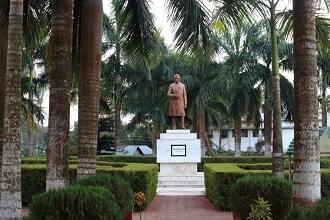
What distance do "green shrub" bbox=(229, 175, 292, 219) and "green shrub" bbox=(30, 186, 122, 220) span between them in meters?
2.60

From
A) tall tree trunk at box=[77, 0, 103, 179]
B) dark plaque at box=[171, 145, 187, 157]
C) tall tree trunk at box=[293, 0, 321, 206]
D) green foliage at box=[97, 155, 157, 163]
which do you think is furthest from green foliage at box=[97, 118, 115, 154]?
tall tree trunk at box=[293, 0, 321, 206]

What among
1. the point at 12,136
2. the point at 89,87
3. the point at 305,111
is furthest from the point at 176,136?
the point at 305,111

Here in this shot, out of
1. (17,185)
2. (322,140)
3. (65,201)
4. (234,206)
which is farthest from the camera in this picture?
(322,140)

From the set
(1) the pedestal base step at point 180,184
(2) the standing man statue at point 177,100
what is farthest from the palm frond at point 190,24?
(2) the standing man statue at point 177,100

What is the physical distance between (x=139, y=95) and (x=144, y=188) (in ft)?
74.8

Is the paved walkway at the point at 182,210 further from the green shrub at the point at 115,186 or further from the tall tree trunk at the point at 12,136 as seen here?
the tall tree trunk at the point at 12,136

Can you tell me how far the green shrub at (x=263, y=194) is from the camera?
8.10m

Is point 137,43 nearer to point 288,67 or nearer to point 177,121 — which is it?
point 177,121

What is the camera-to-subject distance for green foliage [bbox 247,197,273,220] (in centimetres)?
793

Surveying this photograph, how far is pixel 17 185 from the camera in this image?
7168 mm

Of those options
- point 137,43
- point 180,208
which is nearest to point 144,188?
point 180,208

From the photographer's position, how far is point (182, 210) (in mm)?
13633

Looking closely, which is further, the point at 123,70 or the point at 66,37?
the point at 123,70

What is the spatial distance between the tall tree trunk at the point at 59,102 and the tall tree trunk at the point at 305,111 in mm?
3352
